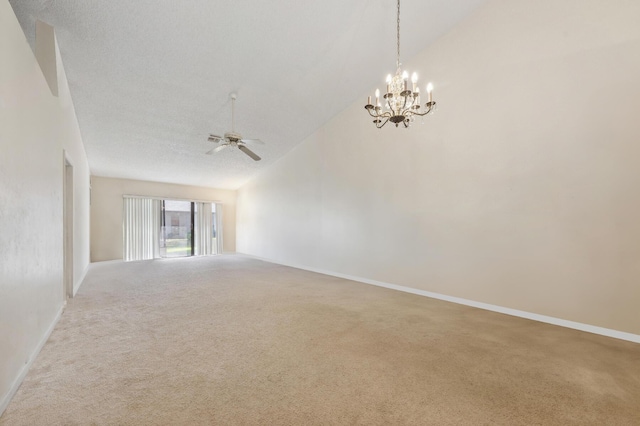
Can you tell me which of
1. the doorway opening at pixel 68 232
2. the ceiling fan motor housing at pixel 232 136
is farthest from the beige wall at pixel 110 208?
the ceiling fan motor housing at pixel 232 136

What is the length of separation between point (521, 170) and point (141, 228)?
906cm

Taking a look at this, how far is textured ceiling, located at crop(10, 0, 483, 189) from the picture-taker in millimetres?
2809

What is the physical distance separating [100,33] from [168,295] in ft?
10.8

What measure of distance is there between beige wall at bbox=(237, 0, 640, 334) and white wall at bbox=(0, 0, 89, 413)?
405 centimetres

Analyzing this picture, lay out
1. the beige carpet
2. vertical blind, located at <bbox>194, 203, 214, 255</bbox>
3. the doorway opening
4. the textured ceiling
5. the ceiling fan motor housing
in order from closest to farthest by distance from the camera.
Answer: the beige carpet → the textured ceiling → the doorway opening → the ceiling fan motor housing → vertical blind, located at <bbox>194, 203, 214, 255</bbox>

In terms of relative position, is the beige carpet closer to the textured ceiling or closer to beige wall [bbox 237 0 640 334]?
beige wall [bbox 237 0 640 334]

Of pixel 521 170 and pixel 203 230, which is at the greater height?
pixel 521 170

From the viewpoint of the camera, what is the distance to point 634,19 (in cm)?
248

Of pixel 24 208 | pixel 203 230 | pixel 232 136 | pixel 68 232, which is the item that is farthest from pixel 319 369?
pixel 203 230

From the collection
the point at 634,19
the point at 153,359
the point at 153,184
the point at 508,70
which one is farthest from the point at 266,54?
the point at 153,184

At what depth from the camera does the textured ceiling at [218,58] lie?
2809mm

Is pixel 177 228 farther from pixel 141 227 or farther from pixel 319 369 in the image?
pixel 319 369

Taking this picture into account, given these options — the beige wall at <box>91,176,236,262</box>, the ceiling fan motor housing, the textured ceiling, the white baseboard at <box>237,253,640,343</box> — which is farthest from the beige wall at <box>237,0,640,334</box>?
the beige wall at <box>91,176,236,262</box>

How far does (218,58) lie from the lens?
3445mm
